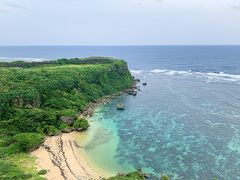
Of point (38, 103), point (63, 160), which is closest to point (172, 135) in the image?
point (63, 160)

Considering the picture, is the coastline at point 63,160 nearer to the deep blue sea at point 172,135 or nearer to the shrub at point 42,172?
the shrub at point 42,172

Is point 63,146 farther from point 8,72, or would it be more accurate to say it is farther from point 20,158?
point 8,72

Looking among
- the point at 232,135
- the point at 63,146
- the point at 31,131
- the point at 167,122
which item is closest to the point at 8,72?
the point at 31,131

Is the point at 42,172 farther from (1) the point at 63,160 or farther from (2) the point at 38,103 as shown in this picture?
(2) the point at 38,103

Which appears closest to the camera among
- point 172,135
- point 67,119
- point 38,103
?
point 172,135

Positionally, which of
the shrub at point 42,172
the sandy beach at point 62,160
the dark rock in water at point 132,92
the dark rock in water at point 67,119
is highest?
the dark rock in water at point 67,119

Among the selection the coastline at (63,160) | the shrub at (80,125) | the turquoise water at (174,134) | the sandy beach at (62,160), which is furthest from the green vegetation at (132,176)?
the shrub at (80,125)

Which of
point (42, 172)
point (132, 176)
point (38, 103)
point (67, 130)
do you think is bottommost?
point (42, 172)
